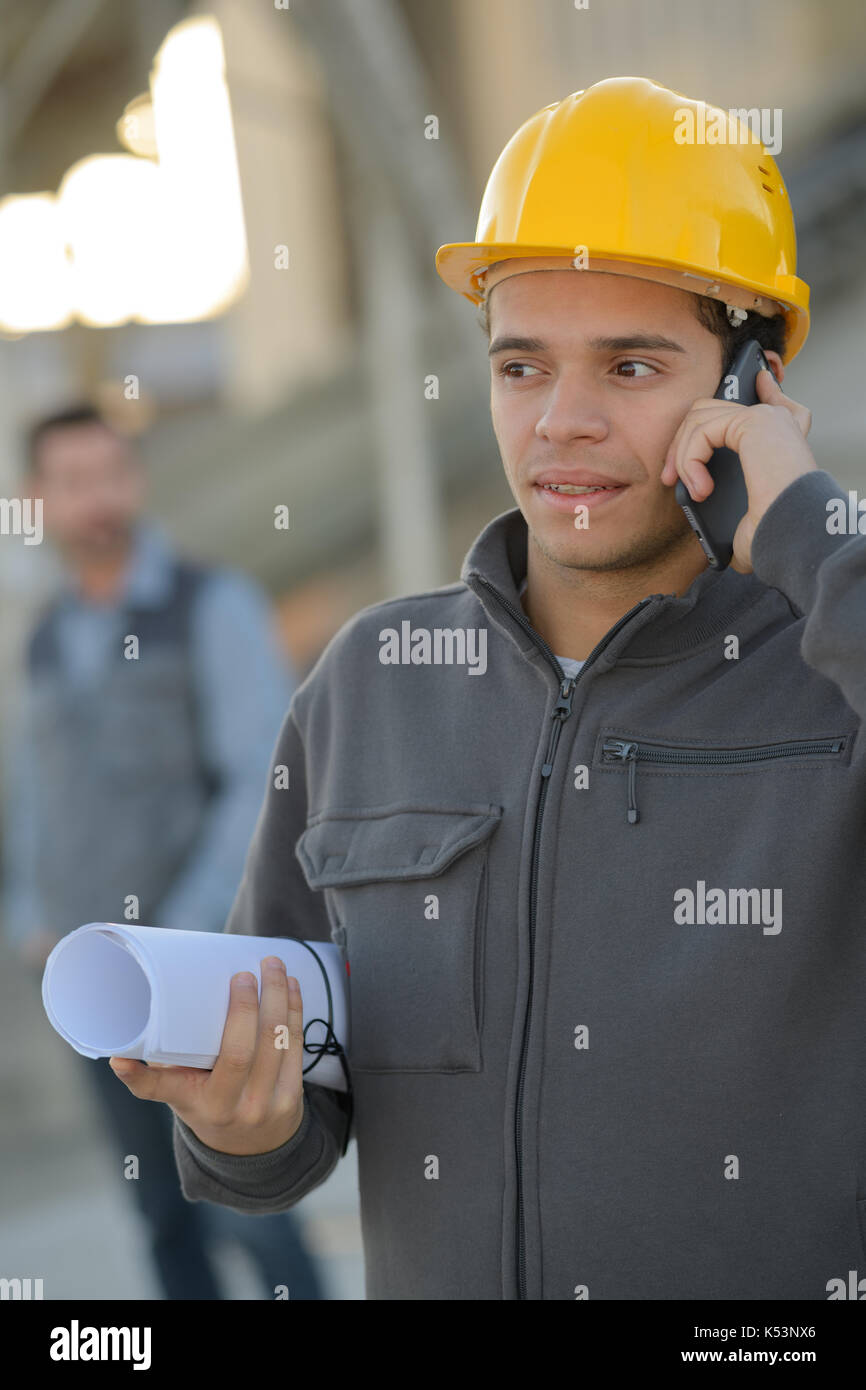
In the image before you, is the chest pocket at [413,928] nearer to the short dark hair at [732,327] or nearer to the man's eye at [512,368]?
the man's eye at [512,368]

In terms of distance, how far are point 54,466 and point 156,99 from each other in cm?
1021

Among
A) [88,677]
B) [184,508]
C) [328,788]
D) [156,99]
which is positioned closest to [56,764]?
[88,677]

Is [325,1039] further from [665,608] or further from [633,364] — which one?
[633,364]

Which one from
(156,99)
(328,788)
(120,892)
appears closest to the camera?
(328,788)

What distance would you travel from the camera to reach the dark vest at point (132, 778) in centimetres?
402

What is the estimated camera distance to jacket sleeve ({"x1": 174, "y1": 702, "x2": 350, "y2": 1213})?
1960 mm

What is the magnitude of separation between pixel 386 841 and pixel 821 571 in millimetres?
638

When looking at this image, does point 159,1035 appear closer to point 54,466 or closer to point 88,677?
point 88,677

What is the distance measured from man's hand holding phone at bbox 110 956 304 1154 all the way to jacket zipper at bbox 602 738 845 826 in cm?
44

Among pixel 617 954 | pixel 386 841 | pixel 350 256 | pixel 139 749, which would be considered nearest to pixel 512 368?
pixel 386 841

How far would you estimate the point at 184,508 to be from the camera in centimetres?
1220

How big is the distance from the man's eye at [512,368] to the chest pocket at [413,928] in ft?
1.72

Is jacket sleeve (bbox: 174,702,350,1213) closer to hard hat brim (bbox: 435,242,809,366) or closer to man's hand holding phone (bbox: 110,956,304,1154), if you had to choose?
man's hand holding phone (bbox: 110,956,304,1154)

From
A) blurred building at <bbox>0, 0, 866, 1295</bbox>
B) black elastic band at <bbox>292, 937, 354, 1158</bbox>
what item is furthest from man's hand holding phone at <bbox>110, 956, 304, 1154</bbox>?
blurred building at <bbox>0, 0, 866, 1295</bbox>
